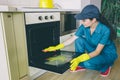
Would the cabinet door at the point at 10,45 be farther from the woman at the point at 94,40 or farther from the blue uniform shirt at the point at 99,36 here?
the blue uniform shirt at the point at 99,36

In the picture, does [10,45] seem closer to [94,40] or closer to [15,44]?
[15,44]

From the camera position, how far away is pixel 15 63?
1.30 meters

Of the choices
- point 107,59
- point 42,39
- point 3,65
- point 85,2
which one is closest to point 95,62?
point 107,59

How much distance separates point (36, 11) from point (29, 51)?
15.6 inches

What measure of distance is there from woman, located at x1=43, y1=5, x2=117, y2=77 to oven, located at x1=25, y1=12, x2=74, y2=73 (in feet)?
0.31

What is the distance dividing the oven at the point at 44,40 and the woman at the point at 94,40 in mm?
94

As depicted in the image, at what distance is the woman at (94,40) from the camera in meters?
1.47

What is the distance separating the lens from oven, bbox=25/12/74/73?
52.7 inches

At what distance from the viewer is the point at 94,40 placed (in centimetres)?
170

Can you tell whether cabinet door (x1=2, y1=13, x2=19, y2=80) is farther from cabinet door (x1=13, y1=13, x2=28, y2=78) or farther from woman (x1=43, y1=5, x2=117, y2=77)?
woman (x1=43, y1=5, x2=117, y2=77)

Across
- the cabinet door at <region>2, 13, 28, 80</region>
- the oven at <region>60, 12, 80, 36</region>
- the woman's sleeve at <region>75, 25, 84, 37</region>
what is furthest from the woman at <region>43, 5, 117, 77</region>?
the cabinet door at <region>2, 13, 28, 80</region>

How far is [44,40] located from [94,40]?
576mm

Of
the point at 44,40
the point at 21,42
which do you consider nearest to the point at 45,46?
the point at 44,40

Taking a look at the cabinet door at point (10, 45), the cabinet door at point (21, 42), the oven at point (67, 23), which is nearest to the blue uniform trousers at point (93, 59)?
the oven at point (67, 23)
